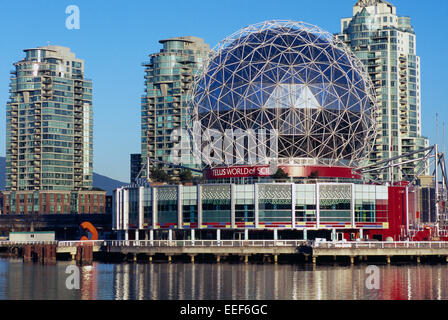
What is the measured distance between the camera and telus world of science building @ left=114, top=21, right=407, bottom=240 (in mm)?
139000

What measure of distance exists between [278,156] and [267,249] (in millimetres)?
22567

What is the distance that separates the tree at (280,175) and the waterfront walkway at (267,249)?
16.1 meters

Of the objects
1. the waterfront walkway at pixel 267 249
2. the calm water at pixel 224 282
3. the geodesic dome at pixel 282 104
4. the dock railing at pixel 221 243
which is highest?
the geodesic dome at pixel 282 104

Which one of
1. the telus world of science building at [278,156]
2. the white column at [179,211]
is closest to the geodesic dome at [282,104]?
the telus world of science building at [278,156]

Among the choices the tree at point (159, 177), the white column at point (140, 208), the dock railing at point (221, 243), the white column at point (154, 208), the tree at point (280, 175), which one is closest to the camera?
the dock railing at point (221, 243)

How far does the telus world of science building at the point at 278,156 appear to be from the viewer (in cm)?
13900

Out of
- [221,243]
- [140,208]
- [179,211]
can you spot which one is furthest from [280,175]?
[140,208]

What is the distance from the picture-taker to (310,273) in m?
106

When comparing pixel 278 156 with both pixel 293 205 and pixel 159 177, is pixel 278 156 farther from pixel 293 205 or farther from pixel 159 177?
pixel 159 177

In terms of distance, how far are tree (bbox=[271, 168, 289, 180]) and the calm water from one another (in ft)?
77.6

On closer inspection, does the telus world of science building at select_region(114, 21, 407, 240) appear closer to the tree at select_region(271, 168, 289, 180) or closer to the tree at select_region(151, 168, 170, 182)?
the tree at select_region(271, 168, 289, 180)

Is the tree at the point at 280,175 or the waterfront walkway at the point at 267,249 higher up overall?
the tree at the point at 280,175

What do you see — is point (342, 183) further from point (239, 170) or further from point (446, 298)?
point (446, 298)

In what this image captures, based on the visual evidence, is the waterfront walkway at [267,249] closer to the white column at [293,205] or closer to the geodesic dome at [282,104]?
the white column at [293,205]
